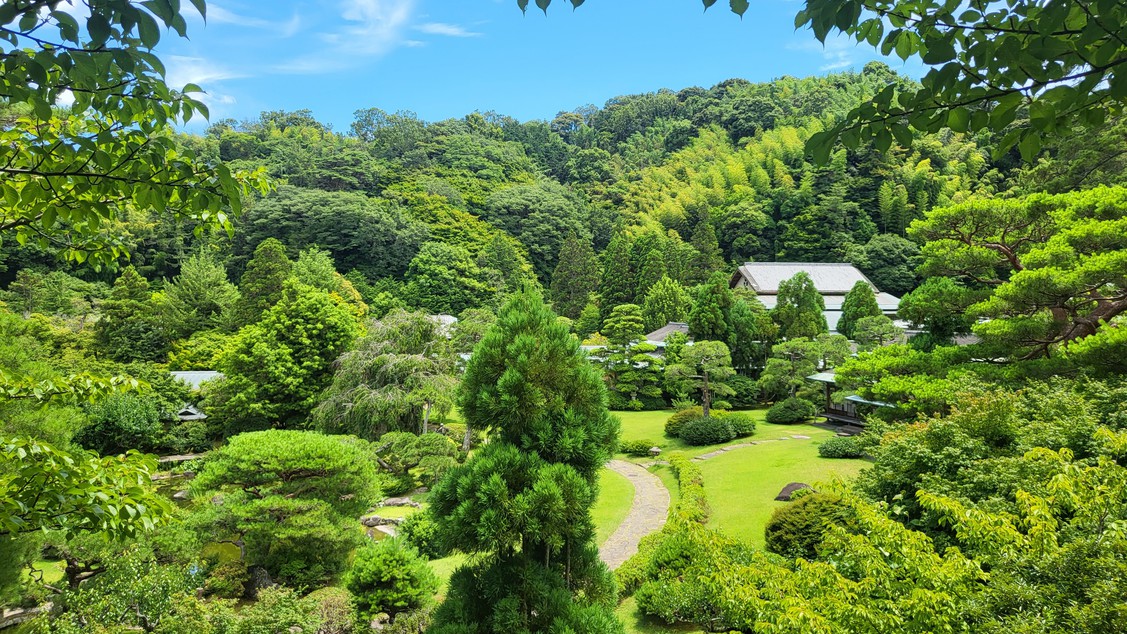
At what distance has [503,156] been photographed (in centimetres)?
5684

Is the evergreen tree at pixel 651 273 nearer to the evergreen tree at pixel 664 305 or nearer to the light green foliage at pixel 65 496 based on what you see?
the evergreen tree at pixel 664 305

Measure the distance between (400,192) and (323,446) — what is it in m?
37.3

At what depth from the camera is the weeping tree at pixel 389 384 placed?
1475 cm

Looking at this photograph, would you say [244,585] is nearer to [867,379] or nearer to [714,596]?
[714,596]

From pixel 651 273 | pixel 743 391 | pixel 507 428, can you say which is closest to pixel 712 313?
pixel 743 391

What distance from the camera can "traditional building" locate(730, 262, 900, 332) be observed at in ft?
101

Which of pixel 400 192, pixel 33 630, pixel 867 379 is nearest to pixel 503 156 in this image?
pixel 400 192

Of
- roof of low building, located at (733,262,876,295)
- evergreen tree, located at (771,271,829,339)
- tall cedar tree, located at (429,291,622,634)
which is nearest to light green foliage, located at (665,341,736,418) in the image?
evergreen tree, located at (771,271,829,339)

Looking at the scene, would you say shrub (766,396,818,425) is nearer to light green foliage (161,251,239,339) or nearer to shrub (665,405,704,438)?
shrub (665,405,704,438)

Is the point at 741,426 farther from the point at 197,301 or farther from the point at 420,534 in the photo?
the point at 197,301

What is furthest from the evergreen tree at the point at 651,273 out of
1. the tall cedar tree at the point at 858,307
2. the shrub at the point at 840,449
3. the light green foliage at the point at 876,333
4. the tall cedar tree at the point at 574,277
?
the shrub at the point at 840,449

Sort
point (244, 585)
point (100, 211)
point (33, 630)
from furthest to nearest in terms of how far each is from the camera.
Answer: point (244, 585) < point (33, 630) < point (100, 211)

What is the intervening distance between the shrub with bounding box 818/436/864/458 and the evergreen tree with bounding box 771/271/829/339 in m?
9.98

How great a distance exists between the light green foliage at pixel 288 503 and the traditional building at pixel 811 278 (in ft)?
85.2
